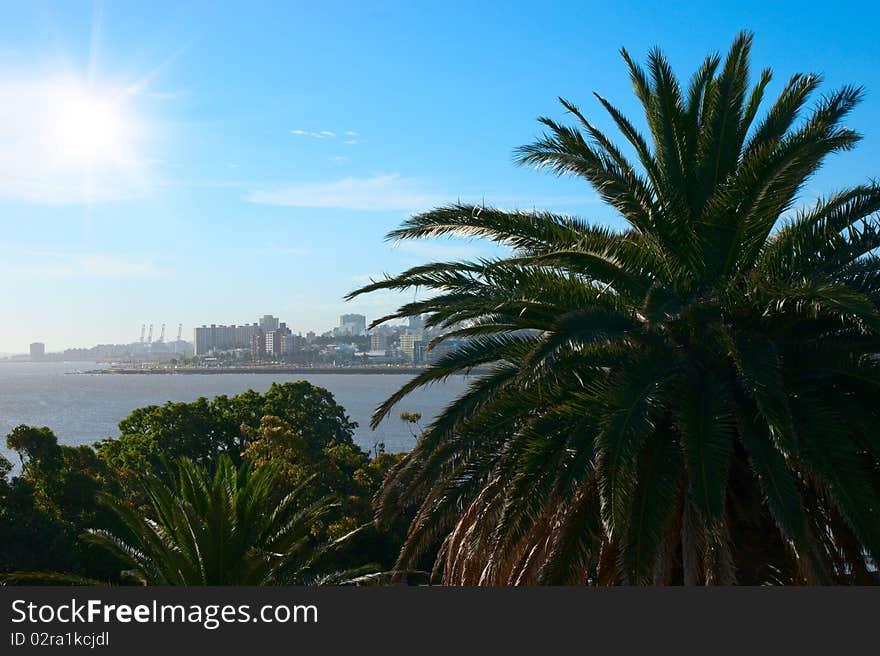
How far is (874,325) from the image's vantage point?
5281 millimetres

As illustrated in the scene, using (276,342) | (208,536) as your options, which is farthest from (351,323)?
(208,536)

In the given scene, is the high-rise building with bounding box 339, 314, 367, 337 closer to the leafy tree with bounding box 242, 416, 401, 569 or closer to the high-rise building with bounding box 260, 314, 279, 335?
the high-rise building with bounding box 260, 314, 279, 335

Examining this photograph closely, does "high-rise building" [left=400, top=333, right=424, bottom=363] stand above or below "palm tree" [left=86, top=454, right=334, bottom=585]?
above

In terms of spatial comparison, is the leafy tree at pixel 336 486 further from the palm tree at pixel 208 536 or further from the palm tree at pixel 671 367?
the palm tree at pixel 671 367

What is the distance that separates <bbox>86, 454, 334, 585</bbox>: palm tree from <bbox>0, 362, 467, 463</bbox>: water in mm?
32424

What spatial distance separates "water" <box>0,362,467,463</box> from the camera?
7062cm

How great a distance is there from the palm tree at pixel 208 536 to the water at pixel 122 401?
32424 mm

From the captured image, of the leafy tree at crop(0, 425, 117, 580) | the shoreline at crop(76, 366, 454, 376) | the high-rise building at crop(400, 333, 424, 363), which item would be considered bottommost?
the leafy tree at crop(0, 425, 117, 580)

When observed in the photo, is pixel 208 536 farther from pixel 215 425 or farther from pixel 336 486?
Answer: pixel 215 425

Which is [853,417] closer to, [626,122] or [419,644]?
[626,122]

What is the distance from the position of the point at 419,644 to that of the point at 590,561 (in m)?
2.48

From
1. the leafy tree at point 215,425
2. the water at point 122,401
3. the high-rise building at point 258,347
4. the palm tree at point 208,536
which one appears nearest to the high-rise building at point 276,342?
the high-rise building at point 258,347

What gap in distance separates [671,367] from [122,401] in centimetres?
11715

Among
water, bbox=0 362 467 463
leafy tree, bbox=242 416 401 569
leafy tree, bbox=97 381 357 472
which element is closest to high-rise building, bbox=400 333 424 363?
water, bbox=0 362 467 463
